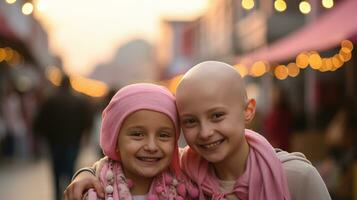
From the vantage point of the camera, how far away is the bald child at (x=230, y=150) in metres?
2.59

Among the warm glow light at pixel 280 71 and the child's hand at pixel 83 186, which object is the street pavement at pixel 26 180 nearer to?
the warm glow light at pixel 280 71

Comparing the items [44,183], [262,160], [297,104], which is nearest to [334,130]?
[44,183]

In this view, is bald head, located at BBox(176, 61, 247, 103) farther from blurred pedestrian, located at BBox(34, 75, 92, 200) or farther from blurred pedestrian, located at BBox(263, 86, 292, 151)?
blurred pedestrian, located at BBox(263, 86, 292, 151)

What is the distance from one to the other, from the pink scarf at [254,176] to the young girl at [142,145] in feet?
0.20

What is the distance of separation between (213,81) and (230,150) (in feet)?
0.90

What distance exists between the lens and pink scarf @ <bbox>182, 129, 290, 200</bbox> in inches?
101

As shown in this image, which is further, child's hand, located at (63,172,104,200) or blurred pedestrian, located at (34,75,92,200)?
blurred pedestrian, located at (34,75,92,200)

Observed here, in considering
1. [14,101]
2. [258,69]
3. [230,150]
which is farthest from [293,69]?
Result: [230,150]

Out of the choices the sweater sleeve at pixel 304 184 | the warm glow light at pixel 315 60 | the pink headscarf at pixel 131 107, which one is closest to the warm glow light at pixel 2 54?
the warm glow light at pixel 315 60

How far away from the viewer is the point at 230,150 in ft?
8.70

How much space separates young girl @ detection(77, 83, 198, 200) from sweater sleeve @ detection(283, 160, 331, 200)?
38 centimetres

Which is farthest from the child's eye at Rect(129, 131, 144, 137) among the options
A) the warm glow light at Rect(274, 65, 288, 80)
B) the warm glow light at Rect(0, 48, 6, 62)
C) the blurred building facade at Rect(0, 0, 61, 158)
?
the warm glow light at Rect(0, 48, 6, 62)

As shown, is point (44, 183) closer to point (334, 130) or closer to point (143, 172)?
point (334, 130)

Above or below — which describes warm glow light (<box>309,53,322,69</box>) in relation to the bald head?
below
